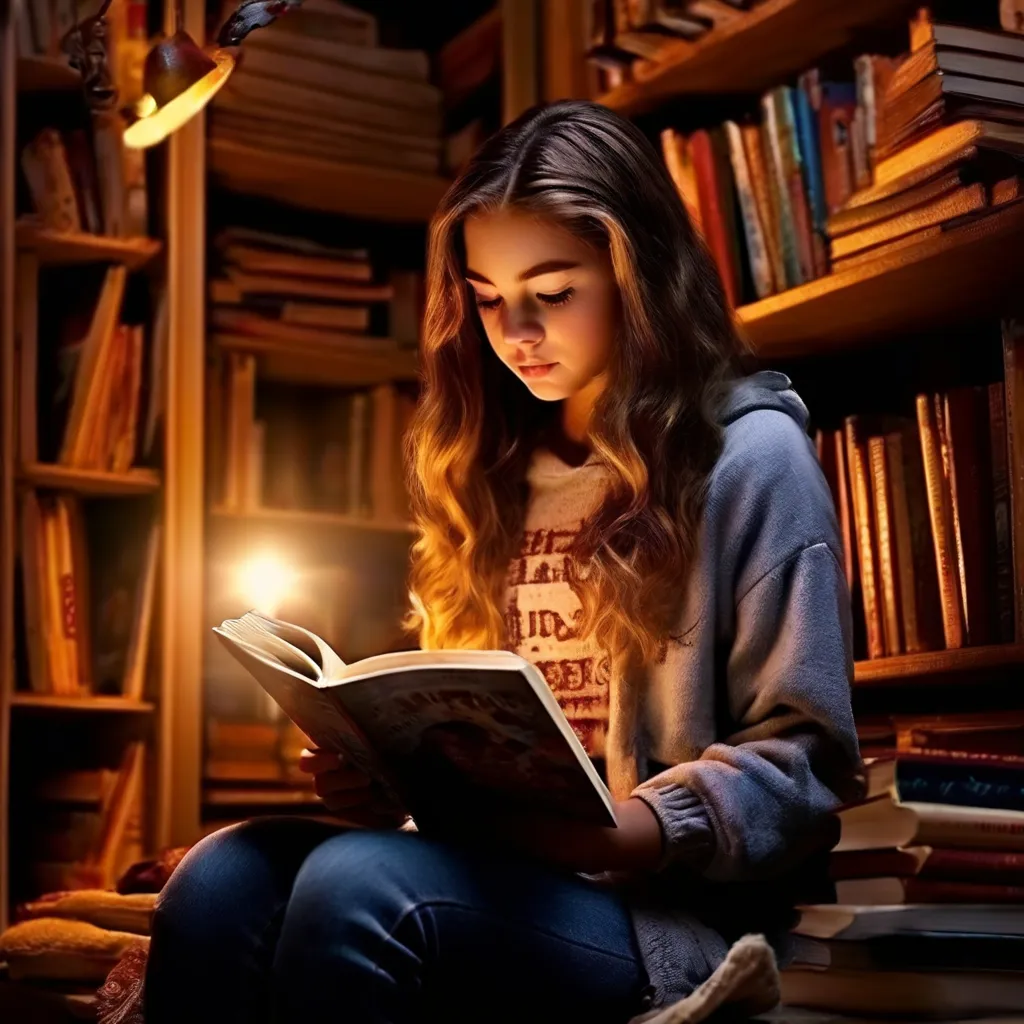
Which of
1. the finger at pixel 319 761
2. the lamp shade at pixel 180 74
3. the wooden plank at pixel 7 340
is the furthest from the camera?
the wooden plank at pixel 7 340

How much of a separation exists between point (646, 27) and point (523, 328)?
0.76 metres

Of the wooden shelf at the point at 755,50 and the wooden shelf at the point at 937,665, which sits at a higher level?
the wooden shelf at the point at 755,50

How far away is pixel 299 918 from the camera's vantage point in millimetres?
1113

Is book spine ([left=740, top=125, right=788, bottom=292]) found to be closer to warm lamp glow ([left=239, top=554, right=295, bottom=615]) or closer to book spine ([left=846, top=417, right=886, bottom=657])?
book spine ([left=846, top=417, right=886, bottom=657])

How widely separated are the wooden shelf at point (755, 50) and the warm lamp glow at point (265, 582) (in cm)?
88

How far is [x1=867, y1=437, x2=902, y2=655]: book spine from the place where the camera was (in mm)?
1683

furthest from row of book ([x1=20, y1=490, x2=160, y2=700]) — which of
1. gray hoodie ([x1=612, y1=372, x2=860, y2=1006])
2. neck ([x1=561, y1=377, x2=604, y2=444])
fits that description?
gray hoodie ([x1=612, y1=372, x2=860, y2=1006])

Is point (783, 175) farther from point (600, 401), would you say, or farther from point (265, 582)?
point (265, 582)

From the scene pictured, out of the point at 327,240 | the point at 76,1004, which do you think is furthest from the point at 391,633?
the point at 76,1004

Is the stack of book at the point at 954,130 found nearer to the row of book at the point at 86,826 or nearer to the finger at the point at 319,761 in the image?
the finger at the point at 319,761

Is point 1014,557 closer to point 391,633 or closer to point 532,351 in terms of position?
point 532,351

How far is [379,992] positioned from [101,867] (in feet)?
4.33

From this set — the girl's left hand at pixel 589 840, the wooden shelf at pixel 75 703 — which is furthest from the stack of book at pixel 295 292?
the girl's left hand at pixel 589 840

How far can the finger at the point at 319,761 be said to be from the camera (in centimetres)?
132
